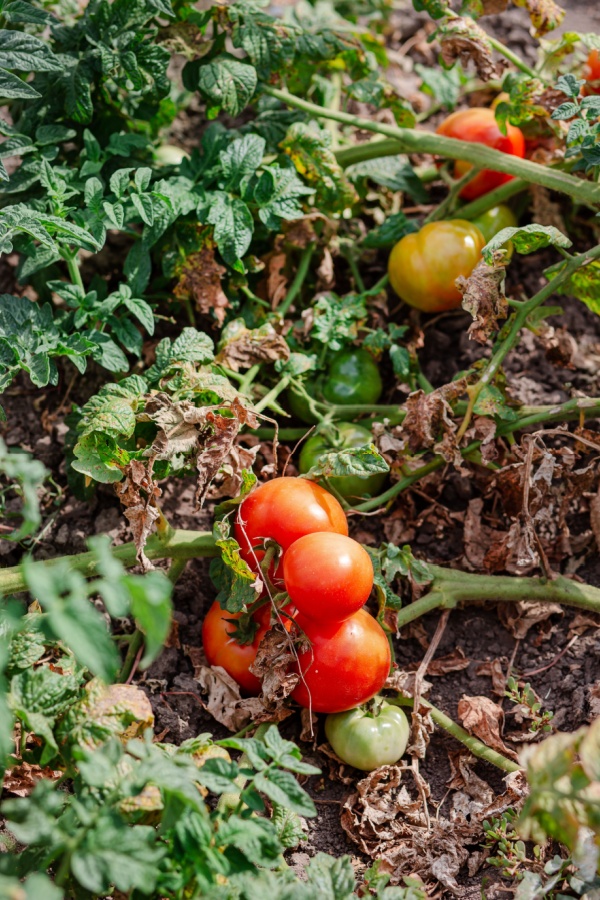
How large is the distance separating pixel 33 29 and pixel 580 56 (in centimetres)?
174

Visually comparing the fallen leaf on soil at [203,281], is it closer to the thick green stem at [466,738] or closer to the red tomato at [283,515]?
the red tomato at [283,515]

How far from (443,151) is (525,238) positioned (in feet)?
2.02

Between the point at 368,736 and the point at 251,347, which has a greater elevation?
the point at 251,347

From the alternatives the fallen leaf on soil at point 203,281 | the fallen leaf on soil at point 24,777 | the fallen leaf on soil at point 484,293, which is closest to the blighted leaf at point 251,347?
the fallen leaf on soil at point 203,281

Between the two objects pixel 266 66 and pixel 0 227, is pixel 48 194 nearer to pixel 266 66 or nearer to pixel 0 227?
pixel 0 227

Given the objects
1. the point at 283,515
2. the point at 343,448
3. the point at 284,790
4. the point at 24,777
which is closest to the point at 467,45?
the point at 343,448

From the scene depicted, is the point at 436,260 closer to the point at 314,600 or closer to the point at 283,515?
the point at 283,515

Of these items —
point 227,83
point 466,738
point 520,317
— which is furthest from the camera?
point 227,83

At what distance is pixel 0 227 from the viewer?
1.84 metres

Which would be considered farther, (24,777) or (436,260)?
(436,260)

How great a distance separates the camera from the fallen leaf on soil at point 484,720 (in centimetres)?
194

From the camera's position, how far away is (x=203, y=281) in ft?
7.73

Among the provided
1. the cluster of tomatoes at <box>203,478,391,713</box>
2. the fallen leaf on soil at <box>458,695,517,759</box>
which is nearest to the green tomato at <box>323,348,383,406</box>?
the cluster of tomatoes at <box>203,478,391,713</box>

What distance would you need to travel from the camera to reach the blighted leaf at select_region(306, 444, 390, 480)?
1938 mm
